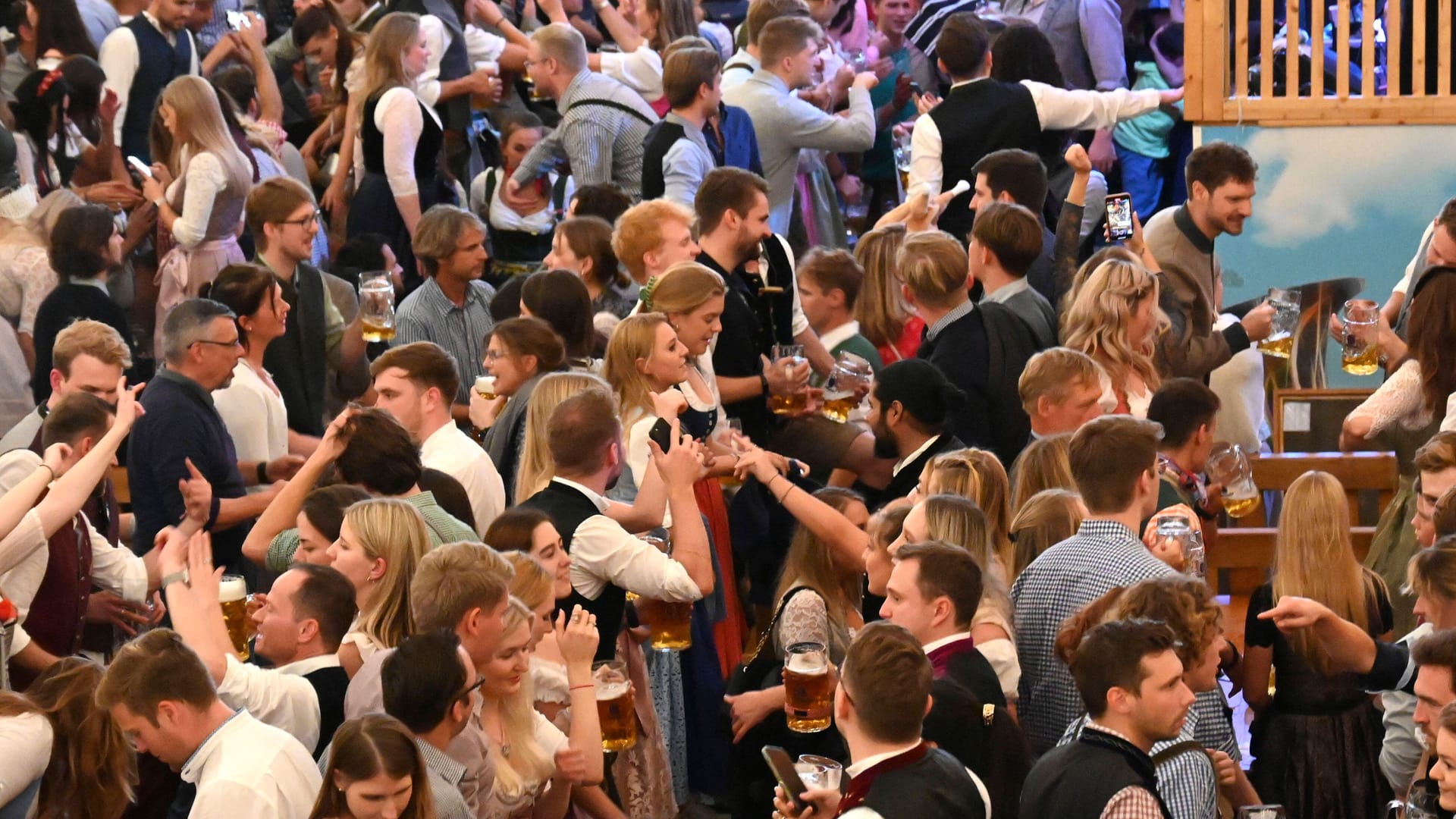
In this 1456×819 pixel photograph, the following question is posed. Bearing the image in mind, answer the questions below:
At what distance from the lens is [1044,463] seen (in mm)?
5340

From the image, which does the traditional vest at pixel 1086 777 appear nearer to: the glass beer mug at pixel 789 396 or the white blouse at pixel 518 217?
the glass beer mug at pixel 789 396

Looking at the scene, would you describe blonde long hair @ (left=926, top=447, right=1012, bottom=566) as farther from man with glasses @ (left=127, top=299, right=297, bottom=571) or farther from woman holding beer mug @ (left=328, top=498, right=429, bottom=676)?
man with glasses @ (left=127, top=299, right=297, bottom=571)

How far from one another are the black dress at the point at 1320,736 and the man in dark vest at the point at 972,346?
141cm

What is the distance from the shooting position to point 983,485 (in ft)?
16.3

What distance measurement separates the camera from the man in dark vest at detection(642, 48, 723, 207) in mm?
7805

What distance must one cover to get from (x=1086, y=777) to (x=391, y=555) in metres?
1.67

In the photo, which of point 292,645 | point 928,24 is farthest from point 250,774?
point 928,24

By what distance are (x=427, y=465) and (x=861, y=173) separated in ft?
16.6

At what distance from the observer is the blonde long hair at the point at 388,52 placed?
829 centimetres

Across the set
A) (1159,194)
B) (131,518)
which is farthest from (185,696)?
(1159,194)

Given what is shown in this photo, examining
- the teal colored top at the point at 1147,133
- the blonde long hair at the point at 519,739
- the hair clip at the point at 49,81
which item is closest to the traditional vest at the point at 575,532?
the blonde long hair at the point at 519,739

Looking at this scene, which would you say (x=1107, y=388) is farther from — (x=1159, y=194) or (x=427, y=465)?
(x=1159, y=194)

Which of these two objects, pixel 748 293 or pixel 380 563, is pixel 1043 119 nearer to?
pixel 748 293

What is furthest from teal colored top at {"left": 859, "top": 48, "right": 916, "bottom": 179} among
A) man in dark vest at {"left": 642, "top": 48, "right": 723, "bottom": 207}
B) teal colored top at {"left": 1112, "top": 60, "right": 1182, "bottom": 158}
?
man in dark vest at {"left": 642, "top": 48, "right": 723, "bottom": 207}
